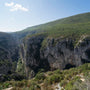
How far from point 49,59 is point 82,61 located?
15.0m

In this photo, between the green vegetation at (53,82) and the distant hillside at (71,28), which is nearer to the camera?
the green vegetation at (53,82)

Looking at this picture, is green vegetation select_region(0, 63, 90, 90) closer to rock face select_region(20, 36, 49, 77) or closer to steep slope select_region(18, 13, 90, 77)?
steep slope select_region(18, 13, 90, 77)

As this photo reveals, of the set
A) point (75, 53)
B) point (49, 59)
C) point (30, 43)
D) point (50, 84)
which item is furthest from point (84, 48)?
point (30, 43)

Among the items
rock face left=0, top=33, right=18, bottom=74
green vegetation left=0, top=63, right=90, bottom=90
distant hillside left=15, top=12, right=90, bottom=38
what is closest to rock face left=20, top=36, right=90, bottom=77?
distant hillside left=15, top=12, right=90, bottom=38

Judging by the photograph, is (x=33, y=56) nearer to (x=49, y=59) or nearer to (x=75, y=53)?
(x=49, y=59)

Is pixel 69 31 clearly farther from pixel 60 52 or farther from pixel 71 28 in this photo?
pixel 60 52

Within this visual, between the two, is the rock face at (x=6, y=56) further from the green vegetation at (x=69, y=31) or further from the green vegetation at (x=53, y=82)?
the green vegetation at (x=53, y=82)

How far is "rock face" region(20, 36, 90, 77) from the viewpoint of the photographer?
99.5ft

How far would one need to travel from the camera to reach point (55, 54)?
35.8 m

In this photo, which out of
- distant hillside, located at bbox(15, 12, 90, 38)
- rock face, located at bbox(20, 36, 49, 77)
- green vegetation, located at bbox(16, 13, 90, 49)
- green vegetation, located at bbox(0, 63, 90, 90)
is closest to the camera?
green vegetation, located at bbox(0, 63, 90, 90)

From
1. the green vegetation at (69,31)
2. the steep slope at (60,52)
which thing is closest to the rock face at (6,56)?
the steep slope at (60,52)

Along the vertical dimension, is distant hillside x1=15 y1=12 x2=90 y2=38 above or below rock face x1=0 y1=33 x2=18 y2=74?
above

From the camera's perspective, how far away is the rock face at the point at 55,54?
1193 inches

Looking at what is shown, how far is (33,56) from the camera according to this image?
43031 millimetres
